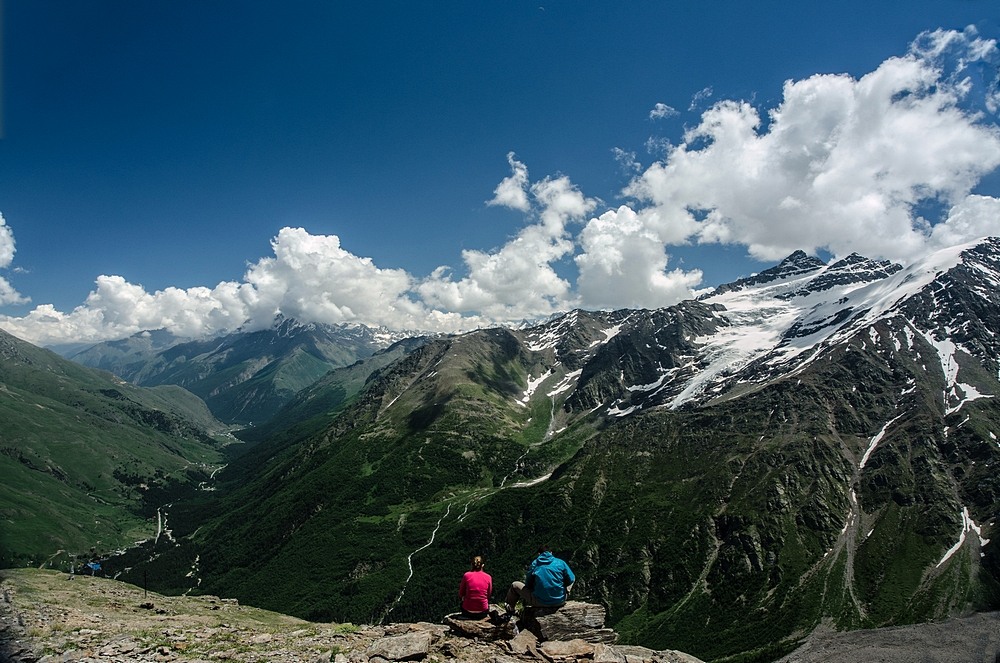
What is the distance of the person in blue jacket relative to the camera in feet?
86.8

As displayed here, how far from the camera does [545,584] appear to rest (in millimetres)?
26578

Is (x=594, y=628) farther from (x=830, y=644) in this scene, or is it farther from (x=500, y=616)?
(x=830, y=644)

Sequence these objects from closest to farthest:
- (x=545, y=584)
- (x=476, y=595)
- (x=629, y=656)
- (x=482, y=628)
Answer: (x=482, y=628), (x=545, y=584), (x=629, y=656), (x=476, y=595)

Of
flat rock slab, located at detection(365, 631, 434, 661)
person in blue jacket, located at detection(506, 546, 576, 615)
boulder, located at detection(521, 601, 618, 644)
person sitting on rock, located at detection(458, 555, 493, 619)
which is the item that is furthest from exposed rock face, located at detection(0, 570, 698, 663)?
person in blue jacket, located at detection(506, 546, 576, 615)

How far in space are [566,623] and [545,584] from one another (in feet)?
7.96

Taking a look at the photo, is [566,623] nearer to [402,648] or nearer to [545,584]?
[545,584]

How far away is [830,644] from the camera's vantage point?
167750 mm

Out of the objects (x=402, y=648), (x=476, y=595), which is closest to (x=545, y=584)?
(x=476, y=595)

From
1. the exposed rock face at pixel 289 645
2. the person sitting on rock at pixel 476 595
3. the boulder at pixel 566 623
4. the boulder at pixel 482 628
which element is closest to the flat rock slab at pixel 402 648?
the exposed rock face at pixel 289 645

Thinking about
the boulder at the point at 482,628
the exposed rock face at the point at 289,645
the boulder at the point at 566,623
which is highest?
the boulder at the point at 566,623

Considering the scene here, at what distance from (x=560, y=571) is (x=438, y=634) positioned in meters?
7.32

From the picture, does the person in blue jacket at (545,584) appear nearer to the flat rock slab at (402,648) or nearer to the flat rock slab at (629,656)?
the flat rock slab at (629,656)

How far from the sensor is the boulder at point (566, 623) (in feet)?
86.4

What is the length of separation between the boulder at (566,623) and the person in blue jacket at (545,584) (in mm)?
522
